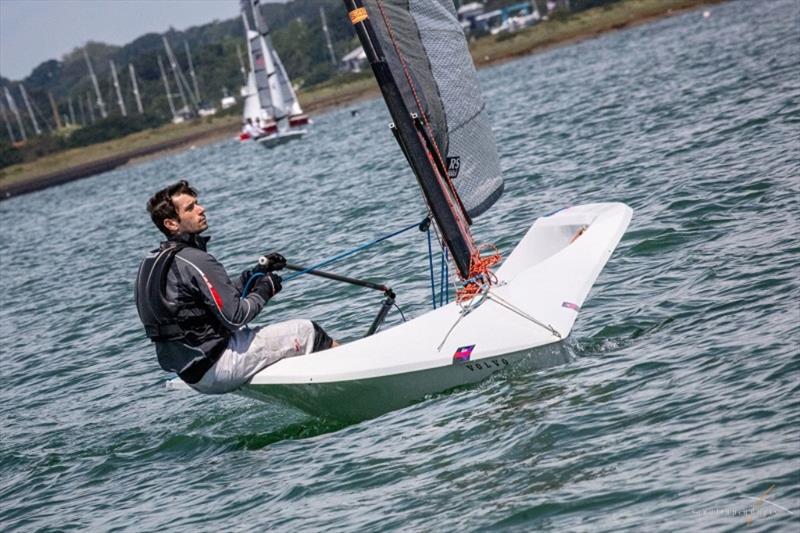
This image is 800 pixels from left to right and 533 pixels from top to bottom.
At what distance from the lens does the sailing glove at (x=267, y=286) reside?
8.07 meters

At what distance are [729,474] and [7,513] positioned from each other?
5003 millimetres

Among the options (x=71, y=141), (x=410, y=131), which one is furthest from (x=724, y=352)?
(x=71, y=141)

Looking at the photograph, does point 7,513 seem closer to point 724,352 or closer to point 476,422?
point 476,422

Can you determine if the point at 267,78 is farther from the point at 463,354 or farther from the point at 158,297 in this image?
the point at 463,354

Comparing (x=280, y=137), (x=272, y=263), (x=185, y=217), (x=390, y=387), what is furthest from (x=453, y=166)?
(x=280, y=137)

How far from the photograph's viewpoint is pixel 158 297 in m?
7.82

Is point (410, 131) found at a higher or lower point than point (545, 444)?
higher

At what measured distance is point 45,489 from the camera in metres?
8.65

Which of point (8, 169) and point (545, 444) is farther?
point (8, 169)

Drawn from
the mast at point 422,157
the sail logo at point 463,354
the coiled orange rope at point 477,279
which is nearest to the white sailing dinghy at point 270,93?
the mast at point 422,157

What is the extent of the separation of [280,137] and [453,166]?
4781 cm

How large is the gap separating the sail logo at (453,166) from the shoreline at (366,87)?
71.7m

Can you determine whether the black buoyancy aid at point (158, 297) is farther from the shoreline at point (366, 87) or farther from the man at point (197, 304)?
the shoreline at point (366, 87)

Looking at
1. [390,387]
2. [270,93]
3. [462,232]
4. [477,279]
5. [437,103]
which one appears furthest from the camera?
[270,93]
